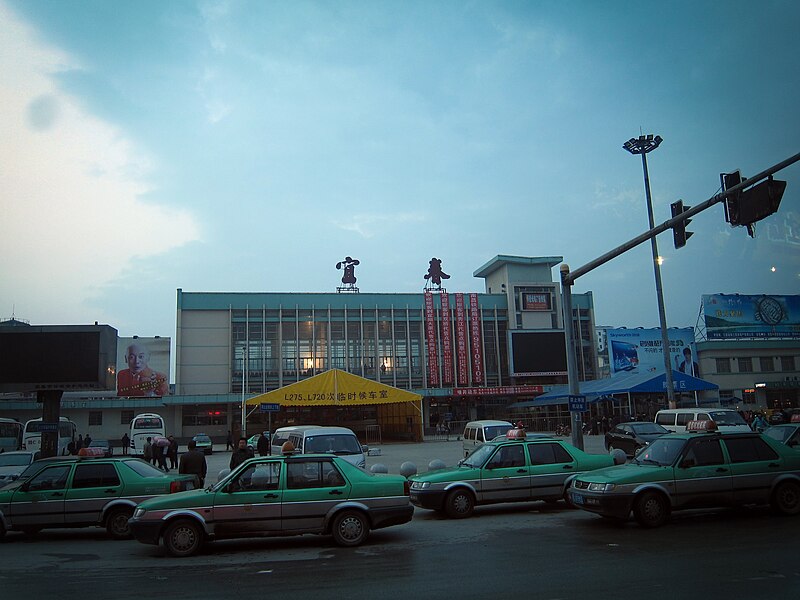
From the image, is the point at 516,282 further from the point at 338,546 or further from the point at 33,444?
the point at 338,546

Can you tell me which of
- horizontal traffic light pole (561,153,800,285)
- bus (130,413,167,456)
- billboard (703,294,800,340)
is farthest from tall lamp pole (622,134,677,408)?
billboard (703,294,800,340)

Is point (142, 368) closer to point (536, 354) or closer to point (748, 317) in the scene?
point (536, 354)

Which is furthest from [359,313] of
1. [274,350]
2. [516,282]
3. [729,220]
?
[729,220]

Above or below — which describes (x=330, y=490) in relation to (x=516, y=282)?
below

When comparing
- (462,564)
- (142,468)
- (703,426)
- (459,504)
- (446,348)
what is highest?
(446,348)

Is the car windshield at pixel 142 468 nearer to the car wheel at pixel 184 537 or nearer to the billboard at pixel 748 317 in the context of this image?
the car wheel at pixel 184 537

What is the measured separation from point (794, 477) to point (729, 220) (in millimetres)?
5218

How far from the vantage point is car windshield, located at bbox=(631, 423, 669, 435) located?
23922 millimetres

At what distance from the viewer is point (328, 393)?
123 feet

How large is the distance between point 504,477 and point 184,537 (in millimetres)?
6266

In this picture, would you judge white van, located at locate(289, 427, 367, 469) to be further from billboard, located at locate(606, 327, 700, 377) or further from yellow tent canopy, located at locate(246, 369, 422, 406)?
billboard, located at locate(606, 327, 700, 377)

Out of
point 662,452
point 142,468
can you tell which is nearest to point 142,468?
point 142,468

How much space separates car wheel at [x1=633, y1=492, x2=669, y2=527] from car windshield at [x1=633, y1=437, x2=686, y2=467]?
647 millimetres

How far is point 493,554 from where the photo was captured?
9094mm
